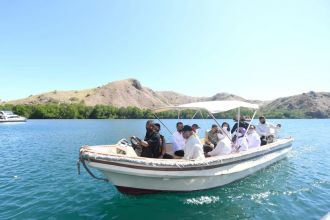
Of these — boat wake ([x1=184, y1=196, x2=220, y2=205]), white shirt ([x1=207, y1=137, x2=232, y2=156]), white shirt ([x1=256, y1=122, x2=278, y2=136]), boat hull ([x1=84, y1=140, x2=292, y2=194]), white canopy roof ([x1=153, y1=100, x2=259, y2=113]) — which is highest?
white canopy roof ([x1=153, y1=100, x2=259, y2=113])

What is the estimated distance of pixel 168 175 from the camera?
8469 mm

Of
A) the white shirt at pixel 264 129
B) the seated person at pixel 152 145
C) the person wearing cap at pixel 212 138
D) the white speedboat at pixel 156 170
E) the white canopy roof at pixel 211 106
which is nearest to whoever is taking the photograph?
the white speedboat at pixel 156 170

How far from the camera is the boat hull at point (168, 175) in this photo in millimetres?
8148

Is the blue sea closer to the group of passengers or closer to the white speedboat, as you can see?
the white speedboat

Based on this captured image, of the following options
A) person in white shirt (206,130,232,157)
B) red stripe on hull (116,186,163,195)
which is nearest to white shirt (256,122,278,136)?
person in white shirt (206,130,232,157)

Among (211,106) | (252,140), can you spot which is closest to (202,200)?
(211,106)

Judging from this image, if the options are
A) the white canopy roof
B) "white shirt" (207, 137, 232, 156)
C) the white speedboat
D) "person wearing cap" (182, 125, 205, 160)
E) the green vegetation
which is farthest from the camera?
the green vegetation

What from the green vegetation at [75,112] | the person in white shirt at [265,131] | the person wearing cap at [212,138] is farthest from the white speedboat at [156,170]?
the green vegetation at [75,112]

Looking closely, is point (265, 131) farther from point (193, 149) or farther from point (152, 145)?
point (152, 145)

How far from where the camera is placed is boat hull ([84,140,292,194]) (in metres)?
8.15

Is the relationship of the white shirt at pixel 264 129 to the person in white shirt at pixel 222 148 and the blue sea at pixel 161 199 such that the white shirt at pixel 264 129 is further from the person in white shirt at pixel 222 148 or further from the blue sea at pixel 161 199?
the person in white shirt at pixel 222 148

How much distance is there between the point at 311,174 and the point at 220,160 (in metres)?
7.51

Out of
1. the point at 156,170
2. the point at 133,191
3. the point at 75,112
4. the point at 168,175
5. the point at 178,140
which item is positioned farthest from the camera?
the point at 75,112

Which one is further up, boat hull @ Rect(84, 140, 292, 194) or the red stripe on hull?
boat hull @ Rect(84, 140, 292, 194)
